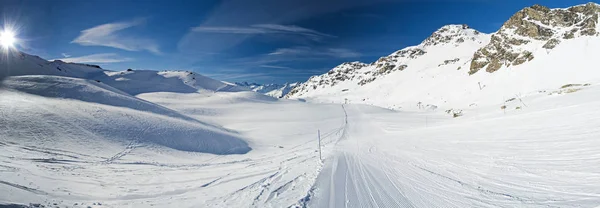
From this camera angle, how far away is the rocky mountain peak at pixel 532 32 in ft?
167

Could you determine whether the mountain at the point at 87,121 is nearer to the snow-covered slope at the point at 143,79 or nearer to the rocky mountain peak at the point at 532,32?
the snow-covered slope at the point at 143,79

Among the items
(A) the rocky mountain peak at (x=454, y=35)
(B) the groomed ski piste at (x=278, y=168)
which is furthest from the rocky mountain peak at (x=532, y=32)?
(A) the rocky mountain peak at (x=454, y=35)

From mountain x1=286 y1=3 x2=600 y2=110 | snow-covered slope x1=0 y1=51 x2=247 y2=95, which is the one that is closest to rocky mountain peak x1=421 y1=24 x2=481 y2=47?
mountain x1=286 y1=3 x2=600 y2=110

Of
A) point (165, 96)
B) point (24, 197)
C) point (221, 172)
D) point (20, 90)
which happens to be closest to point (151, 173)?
point (221, 172)

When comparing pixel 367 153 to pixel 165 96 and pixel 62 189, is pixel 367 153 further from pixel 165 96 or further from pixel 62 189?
pixel 165 96

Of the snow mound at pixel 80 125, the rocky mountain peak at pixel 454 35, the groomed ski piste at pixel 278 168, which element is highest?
→ the rocky mountain peak at pixel 454 35

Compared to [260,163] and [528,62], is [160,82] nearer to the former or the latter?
[260,163]

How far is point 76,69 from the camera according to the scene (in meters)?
62.3

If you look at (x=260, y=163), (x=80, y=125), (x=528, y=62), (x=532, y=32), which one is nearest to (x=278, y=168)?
(x=260, y=163)

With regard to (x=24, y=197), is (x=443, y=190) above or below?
below

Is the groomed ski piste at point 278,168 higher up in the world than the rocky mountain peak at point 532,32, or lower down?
lower down

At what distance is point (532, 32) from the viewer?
61.6m

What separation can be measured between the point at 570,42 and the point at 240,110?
61146 mm

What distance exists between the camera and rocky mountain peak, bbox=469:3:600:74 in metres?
50.8
